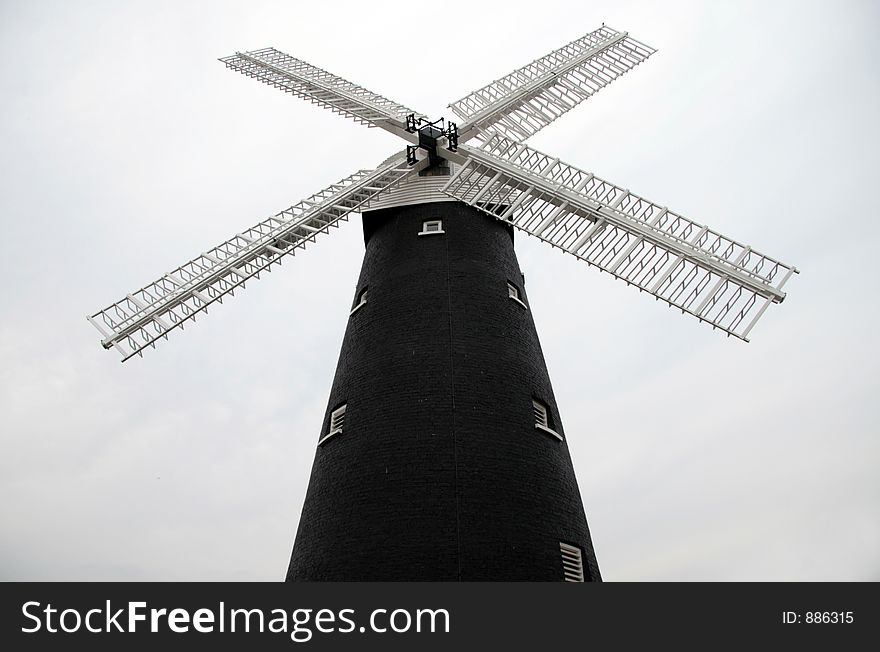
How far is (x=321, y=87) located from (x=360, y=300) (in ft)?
20.3

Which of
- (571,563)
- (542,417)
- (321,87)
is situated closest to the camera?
(571,563)

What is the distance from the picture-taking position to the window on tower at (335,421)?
50.3 feet

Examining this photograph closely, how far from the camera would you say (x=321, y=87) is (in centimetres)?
2038

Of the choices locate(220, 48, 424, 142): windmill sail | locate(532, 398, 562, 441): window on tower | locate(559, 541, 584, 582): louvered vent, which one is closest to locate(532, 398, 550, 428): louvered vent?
locate(532, 398, 562, 441): window on tower

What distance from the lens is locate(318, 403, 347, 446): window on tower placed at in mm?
15344

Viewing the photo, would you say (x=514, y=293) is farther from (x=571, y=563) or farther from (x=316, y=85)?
(x=316, y=85)

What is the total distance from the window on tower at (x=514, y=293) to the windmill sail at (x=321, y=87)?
3.87 metres

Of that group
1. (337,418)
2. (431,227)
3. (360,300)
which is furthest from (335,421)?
(431,227)

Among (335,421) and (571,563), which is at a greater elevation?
(335,421)

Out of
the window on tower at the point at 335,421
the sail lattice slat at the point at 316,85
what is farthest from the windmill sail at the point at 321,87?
the window on tower at the point at 335,421

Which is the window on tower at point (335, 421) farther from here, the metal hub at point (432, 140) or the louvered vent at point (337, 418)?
the metal hub at point (432, 140)
